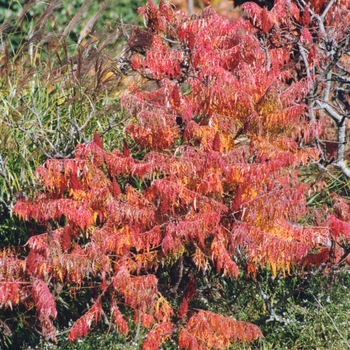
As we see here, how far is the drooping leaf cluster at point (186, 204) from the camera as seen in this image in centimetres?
520

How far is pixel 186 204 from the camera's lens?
17.9 ft

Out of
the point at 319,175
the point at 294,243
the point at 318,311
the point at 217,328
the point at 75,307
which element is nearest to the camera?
the point at 294,243

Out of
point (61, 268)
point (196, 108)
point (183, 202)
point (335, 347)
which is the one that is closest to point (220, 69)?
point (196, 108)

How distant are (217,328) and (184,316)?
0.36 m

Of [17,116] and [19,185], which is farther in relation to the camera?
[17,116]

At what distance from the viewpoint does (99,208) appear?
538 centimetres

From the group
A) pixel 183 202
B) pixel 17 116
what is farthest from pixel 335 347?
pixel 17 116

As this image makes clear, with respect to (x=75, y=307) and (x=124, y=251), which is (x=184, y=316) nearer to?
(x=124, y=251)

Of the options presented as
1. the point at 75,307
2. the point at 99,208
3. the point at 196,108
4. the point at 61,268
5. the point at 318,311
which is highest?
the point at 196,108

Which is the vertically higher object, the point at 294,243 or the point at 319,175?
the point at 294,243

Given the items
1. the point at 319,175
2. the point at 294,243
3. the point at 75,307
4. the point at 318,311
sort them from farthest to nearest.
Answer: the point at 319,175 → the point at 75,307 → the point at 318,311 → the point at 294,243

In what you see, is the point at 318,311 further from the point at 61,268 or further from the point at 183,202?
the point at 61,268

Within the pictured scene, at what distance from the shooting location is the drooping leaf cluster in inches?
205

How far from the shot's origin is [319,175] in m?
7.34
